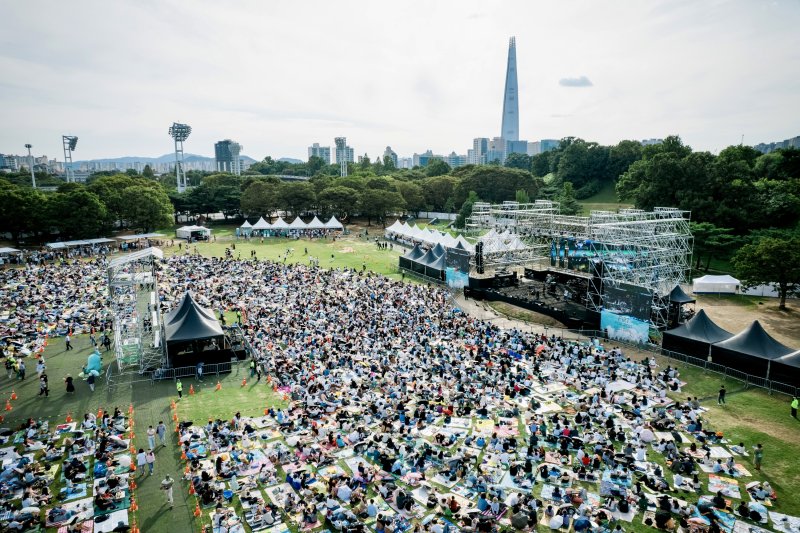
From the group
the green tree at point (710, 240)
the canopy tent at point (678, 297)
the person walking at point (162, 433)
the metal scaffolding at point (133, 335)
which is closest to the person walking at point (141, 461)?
the person walking at point (162, 433)

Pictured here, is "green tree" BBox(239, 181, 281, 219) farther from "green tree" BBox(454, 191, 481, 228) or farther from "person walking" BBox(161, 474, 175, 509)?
"person walking" BBox(161, 474, 175, 509)

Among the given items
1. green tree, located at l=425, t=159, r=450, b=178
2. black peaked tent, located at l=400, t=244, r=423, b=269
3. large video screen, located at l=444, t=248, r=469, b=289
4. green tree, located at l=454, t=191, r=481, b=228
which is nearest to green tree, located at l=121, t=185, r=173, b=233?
black peaked tent, located at l=400, t=244, r=423, b=269

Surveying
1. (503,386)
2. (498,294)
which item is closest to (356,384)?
(503,386)

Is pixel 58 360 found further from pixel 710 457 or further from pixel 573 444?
pixel 710 457

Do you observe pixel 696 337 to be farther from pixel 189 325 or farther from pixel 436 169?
pixel 436 169

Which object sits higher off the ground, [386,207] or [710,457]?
[386,207]

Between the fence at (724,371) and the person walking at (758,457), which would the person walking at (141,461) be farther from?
the fence at (724,371)

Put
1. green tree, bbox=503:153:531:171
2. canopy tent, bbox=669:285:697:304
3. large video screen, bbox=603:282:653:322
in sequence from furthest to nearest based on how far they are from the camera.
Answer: green tree, bbox=503:153:531:171, canopy tent, bbox=669:285:697:304, large video screen, bbox=603:282:653:322
